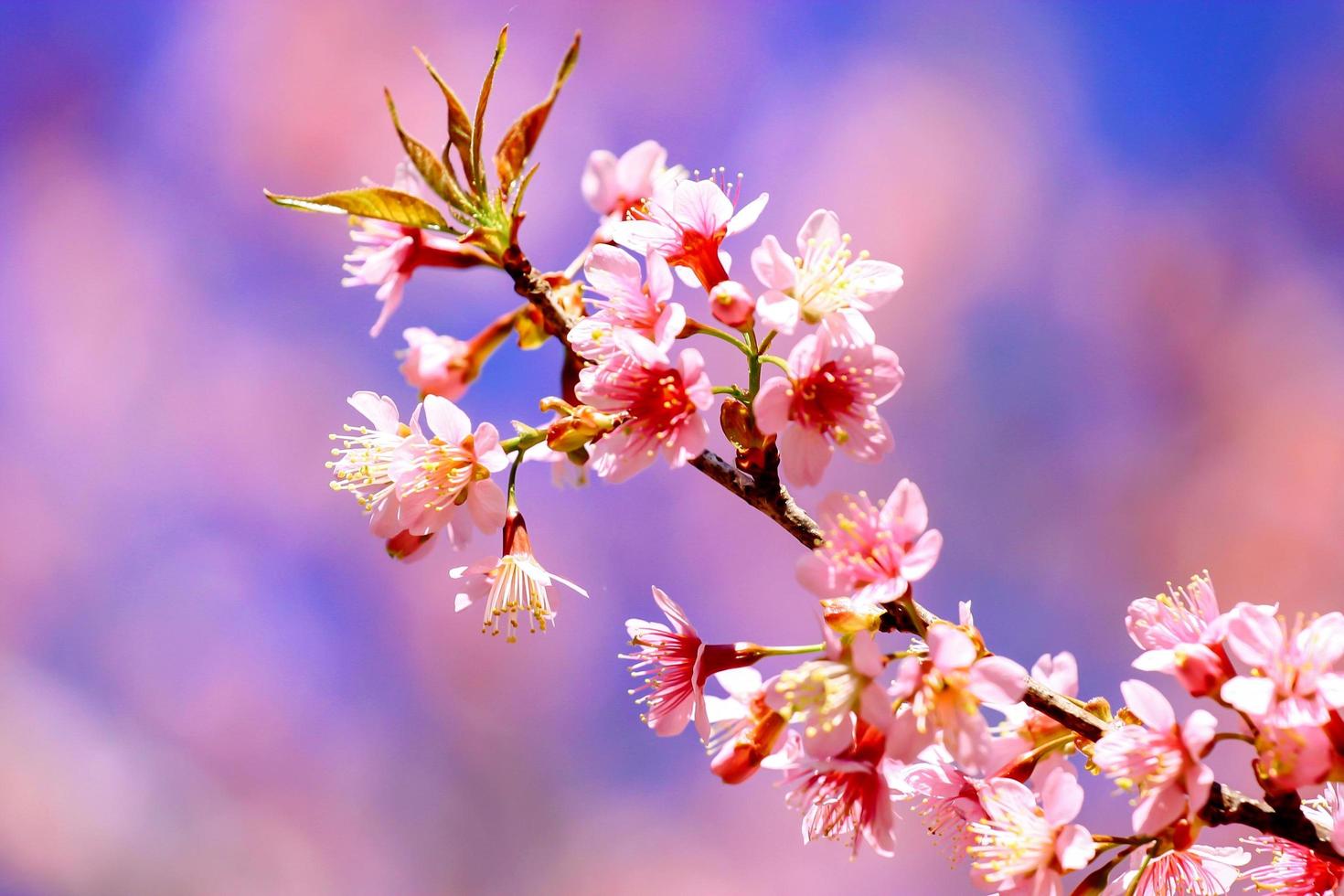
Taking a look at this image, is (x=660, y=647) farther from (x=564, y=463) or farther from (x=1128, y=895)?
(x=1128, y=895)

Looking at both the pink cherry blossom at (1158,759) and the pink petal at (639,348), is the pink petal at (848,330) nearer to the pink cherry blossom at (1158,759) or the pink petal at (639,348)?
the pink petal at (639,348)

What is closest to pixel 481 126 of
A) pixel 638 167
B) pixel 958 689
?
pixel 638 167

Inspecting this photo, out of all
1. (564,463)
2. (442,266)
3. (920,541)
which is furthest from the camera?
(564,463)

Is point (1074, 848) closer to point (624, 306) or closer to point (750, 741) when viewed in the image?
point (750, 741)

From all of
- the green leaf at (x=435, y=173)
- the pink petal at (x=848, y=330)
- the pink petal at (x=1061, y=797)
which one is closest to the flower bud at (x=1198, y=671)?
the pink petal at (x=1061, y=797)

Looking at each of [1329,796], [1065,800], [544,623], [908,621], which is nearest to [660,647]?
[544,623]

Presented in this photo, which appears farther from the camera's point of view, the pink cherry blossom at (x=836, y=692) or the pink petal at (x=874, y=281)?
the pink petal at (x=874, y=281)
